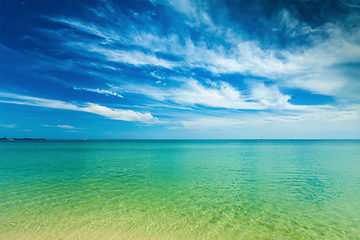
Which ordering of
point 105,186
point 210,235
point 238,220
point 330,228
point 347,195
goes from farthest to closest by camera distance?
point 105,186 → point 347,195 → point 238,220 → point 330,228 → point 210,235

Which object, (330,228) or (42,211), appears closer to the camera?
(330,228)

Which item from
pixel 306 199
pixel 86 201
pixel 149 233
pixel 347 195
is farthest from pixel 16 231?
pixel 347 195

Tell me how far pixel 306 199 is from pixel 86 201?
15074 millimetres

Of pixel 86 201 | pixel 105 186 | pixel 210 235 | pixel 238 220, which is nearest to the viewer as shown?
pixel 210 235

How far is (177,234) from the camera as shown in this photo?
324 inches

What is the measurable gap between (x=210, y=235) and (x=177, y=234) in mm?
1466

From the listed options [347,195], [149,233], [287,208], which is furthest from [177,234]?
[347,195]

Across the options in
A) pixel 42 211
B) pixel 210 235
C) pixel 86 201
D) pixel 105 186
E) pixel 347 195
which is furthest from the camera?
pixel 105 186

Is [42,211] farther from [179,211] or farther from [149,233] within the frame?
[179,211]

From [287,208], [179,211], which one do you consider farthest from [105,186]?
[287,208]

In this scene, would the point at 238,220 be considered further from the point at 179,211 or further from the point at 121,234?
the point at 121,234

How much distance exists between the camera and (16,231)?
27.2ft

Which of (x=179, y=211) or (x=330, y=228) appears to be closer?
(x=330, y=228)

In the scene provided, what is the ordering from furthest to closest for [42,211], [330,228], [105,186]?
[105,186]
[42,211]
[330,228]
